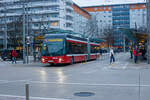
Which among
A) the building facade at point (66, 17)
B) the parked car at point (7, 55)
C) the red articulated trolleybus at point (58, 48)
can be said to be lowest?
the parked car at point (7, 55)

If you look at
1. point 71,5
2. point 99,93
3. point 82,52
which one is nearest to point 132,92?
point 99,93

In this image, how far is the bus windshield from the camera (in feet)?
72.3

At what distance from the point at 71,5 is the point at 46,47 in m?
58.2

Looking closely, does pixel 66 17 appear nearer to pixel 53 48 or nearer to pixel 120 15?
pixel 120 15

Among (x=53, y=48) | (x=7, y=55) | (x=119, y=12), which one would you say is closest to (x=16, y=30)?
(x=7, y=55)

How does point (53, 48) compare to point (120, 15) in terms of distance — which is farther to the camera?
point (120, 15)

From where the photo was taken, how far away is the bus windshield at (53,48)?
22.0 metres

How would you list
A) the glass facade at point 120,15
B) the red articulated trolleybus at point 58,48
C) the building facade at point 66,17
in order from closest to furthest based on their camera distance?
the red articulated trolleybus at point 58,48 < the building facade at point 66,17 < the glass facade at point 120,15

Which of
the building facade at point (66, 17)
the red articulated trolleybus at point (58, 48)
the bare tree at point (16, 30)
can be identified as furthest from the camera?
the bare tree at point (16, 30)

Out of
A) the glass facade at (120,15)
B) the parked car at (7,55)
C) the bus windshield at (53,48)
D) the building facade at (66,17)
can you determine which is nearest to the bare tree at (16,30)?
the building facade at (66,17)

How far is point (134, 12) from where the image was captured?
4422 inches

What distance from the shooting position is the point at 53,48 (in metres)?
22.2

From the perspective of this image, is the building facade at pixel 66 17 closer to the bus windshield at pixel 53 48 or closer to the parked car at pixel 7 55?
the parked car at pixel 7 55

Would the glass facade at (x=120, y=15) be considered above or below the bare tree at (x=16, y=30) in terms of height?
above
